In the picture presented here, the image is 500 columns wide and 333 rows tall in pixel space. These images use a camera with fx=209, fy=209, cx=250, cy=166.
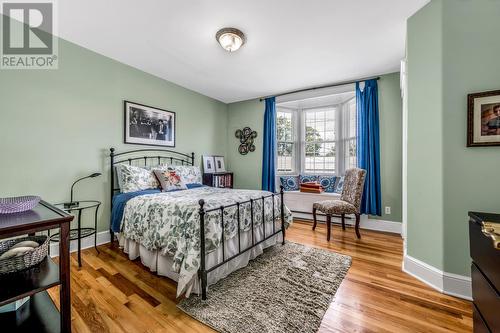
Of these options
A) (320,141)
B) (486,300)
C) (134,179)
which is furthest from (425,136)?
(134,179)

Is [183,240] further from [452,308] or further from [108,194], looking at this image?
[452,308]

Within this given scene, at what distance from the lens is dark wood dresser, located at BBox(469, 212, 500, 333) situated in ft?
3.05

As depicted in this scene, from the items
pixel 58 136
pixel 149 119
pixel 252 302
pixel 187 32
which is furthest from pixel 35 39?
pixel 252 302

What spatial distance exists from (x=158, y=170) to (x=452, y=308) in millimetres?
3443

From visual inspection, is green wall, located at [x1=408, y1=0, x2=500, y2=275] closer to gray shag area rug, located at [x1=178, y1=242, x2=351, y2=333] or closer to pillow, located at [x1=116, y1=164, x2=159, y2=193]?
gray shag area rug, located at [x1=178, y1=242, x2=351, y2=333]

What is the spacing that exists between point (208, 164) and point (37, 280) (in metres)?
3.60

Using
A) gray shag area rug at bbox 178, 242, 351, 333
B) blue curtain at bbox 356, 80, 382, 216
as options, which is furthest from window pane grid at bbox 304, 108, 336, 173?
gray shag area rug at bbox 178, 242, 351, 333

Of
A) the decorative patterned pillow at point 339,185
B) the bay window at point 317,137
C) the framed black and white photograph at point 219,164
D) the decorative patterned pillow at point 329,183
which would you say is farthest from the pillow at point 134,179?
the decorative patterned pillow at point 339,185

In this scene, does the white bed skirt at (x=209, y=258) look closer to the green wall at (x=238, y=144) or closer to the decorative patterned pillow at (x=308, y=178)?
the decorative patterned pillow at (x=308, y=178)

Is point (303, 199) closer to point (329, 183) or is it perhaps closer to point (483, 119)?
point (329, 183)

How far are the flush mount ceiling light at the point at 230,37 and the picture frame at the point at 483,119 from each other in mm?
2246

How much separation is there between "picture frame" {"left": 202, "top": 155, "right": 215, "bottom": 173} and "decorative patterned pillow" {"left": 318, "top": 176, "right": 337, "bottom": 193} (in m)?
2.37

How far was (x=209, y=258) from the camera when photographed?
6.10ft

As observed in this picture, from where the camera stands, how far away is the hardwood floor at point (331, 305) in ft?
4.77
